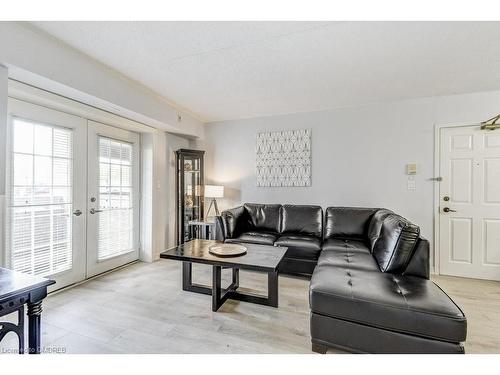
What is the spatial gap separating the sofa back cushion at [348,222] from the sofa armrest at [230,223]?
1297mm

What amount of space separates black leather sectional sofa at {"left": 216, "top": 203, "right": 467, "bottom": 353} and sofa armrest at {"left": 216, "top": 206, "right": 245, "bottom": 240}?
17 mm

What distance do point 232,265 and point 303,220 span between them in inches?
69.1

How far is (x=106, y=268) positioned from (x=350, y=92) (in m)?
4.00

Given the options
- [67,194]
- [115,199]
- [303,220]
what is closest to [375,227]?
[303,220]

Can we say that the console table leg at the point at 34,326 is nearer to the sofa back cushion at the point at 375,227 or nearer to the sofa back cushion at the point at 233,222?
the sofa back cushion at the point at 233,222

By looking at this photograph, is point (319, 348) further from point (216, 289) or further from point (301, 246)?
point (301, 246)

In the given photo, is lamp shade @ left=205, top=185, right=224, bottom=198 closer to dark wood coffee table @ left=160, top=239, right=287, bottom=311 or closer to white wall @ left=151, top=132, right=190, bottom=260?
white wall @ left=151, top=132, right=190, bottom=260

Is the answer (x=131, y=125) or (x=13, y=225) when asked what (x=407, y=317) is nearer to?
(x=13, y=225)

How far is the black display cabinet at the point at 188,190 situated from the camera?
3936mm

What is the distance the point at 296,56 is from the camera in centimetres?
213

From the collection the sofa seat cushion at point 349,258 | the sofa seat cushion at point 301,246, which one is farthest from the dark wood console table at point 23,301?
the sofa seat cushion at point 301,246

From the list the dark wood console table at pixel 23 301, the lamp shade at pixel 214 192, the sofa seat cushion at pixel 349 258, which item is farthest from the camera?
the lamp shade at pixel 214 192

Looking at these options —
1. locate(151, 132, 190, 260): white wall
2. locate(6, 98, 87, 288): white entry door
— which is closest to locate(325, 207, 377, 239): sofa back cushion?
locate(151, 132, 190, 260): white wall
